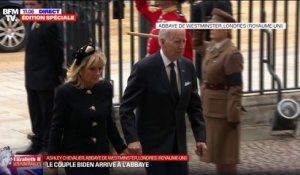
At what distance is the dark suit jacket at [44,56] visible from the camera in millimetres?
8102

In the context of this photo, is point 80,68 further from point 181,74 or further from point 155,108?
point 181,74

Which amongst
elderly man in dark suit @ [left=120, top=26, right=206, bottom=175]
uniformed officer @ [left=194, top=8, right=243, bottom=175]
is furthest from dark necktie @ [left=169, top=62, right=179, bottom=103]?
uniformed officer @ [left=194, top=8, right=243, bottom=175]

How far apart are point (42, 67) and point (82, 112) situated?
8.88 feet

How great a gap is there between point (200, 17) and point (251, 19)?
0.75 metres

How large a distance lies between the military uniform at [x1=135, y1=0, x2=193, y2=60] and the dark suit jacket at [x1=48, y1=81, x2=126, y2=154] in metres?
1.90

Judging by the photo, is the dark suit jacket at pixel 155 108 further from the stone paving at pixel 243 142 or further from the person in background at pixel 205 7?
the person in background at pixel 205 7

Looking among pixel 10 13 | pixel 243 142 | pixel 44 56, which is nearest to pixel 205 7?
pixel 243 142

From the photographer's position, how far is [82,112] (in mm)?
5574

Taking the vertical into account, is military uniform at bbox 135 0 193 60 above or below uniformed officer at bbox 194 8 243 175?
above

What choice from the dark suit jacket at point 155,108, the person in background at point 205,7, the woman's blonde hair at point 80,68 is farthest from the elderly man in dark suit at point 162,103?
the person in background at point 205,7

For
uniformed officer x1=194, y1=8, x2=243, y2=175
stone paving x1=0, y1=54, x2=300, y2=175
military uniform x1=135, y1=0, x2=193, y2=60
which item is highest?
military uniform x1=135, y1=0, x2=193, y2=60

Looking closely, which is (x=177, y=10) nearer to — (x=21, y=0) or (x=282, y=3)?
(x=21, y=0)

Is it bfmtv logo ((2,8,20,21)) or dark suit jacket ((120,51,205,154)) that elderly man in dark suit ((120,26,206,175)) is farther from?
bfmtv logo ((2,8,20,21))

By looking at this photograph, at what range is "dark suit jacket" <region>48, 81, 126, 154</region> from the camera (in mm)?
5586
